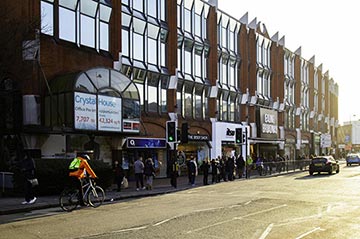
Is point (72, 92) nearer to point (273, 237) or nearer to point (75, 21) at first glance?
point (75, 21)

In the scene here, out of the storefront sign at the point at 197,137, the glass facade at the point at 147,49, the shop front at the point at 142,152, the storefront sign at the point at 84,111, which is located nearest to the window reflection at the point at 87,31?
the glass facade at the point at 147,49

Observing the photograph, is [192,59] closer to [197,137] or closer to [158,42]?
[158,42]

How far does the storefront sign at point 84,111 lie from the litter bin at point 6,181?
442 centimetres

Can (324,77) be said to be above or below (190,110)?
above

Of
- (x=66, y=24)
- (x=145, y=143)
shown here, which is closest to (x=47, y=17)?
(x=66, y=24)

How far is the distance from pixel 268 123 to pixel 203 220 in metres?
39.4

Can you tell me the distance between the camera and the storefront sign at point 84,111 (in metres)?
22.4

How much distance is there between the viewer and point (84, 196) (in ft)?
50.0

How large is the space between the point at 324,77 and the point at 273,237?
72.2 m

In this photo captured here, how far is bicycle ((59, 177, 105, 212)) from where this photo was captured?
14.6m

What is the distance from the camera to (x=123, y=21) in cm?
2964

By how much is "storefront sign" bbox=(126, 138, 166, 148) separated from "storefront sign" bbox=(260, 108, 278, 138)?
60.8 ft

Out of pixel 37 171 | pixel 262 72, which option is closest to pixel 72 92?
pixel 37 171

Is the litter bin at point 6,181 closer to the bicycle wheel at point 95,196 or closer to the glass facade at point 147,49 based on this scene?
the bicycle wheel at point 95,196
